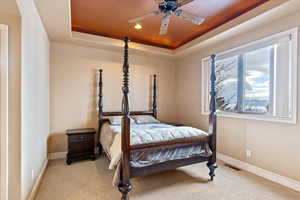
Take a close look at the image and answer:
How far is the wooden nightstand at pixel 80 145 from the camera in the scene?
11.0ft

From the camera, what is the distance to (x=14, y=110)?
1.74m

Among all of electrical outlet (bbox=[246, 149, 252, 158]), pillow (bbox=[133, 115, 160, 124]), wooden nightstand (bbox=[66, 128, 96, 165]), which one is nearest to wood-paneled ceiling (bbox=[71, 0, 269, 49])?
pillow (bbox=[133, 115, 160, 124])

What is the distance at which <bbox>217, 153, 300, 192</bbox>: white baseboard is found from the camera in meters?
2.43

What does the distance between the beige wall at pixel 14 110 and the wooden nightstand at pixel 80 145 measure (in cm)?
160

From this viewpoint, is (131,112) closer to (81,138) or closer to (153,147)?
(81,138)

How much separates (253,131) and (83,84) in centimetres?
374

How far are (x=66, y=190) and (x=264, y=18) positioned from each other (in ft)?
13.2

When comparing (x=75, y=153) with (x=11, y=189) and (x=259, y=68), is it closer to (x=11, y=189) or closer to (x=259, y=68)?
(x=11, y=189)

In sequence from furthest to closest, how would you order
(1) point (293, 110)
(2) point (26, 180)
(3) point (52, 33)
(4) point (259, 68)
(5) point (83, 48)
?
(5) point (83, 48), (3) point (52, 33), (4) point (259, 68), (1) point (293, 110), (2) point (26, 180)

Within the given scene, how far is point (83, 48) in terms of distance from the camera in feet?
12.9

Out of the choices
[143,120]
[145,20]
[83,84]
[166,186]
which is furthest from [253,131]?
[83,84]

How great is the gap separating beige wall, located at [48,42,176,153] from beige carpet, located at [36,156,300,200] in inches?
41.8

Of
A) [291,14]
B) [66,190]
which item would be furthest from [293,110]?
[66,190]

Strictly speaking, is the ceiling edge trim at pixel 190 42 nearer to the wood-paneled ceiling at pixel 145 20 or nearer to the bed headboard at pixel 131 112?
the wood-paneled ceiling at pixel 145 20
